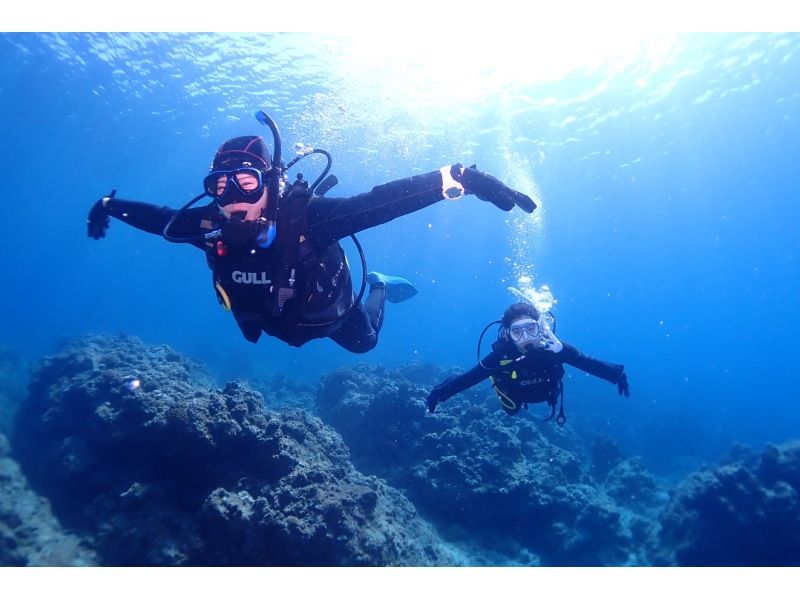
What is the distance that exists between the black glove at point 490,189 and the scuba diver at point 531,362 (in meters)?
3.14

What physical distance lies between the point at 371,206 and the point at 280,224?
0.95 m

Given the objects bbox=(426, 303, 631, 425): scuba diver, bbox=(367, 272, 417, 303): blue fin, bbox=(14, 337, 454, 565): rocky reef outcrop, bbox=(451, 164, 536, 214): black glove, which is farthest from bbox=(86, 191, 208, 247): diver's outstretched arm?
bbox=(367, 272, 417, 303): blue fin

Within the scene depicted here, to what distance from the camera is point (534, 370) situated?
6.61 metres

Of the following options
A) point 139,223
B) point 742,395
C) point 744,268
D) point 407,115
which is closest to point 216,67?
point 407,115

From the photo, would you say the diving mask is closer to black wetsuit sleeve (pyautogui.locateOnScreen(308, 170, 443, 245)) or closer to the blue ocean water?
black wetsuit sleeve (pyautogui.locateOnScreen(308, 170, 443, 245))

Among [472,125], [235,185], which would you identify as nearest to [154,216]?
[235,185]

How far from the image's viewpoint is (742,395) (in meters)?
51.1

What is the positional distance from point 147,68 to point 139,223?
24695 mm

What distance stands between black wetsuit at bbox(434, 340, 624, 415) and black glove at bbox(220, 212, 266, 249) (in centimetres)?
448

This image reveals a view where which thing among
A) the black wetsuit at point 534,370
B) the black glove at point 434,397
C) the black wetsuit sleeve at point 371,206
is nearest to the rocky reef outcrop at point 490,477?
the black glove at point 434,397

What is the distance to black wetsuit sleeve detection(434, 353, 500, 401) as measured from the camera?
6932 mm

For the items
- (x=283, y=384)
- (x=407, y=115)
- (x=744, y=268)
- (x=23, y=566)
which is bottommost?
(x=23, y=566)

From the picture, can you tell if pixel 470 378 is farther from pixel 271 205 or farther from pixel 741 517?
pixel 741 517

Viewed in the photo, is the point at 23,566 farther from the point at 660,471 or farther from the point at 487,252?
the point at 487,252
